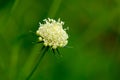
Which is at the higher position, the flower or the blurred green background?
the blurred green background

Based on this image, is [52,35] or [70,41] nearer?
[52,35]

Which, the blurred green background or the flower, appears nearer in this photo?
the flower

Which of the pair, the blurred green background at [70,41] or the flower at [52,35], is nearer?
the flower at [52,35]

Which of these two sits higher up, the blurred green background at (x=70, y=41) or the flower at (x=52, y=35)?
the blurred green background at (x=70, y=41)

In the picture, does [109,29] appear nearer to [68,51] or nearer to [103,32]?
[103,32]

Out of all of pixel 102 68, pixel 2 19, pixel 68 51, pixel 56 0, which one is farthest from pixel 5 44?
pixel 102 68
